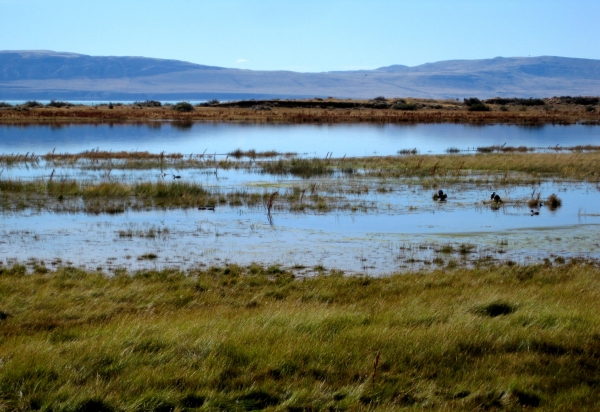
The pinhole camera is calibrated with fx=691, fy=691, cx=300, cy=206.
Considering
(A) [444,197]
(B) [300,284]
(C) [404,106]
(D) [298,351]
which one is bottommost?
(B) [300,284]

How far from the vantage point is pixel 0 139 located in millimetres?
52344

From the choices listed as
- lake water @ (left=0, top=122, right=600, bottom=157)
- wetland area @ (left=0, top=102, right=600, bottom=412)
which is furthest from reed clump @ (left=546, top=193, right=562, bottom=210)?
lake water @ (left=0, top=122, right=600, bottom=157)

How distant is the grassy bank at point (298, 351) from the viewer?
654cm

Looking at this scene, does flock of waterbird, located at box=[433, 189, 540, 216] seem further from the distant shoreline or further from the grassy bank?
the distant shoreline

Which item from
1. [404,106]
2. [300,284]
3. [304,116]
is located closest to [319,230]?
[300,284]

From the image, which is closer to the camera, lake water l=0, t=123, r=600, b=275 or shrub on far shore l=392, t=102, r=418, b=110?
lake water l=0, t=123, r=600, b=275

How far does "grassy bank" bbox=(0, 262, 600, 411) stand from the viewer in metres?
6.54

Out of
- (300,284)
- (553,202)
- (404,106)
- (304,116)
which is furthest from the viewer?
→ (404,106)

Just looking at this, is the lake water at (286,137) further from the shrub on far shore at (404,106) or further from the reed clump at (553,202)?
the shrub on far shore at (404,106)

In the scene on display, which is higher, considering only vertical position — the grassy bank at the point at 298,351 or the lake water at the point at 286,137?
the lake water at the point at 286,137

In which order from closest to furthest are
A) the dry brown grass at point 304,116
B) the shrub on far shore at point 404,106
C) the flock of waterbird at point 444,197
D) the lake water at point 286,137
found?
1. the flock of waterbird at point 444,197
2. the lake water at point 286,137
3. the dry brown grass at point 304,116
4. the shrub on far shore at point 404,106

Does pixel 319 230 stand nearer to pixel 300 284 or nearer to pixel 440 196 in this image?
pixel 300 284

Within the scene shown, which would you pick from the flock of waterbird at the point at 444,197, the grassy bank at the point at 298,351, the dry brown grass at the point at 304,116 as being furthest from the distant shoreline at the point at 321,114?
the grassy bank at the point at 298,351

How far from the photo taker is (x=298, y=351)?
7.61 meters
